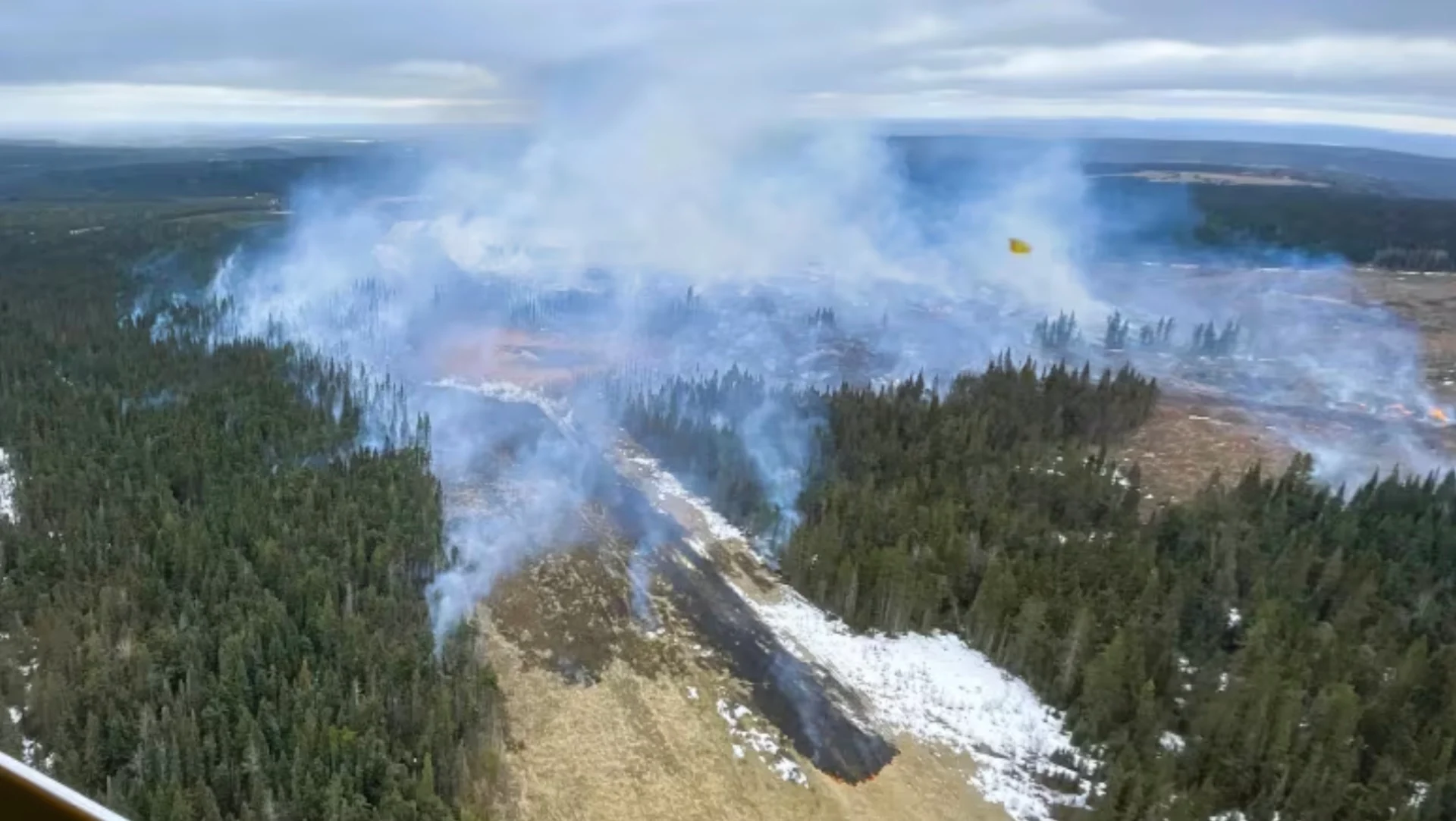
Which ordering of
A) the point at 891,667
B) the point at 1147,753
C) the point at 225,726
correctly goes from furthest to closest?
the point at 891,667 → the point at 1147,753 → the point at 225,726

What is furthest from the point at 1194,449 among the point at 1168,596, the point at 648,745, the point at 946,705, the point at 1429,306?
the point at 1429,306

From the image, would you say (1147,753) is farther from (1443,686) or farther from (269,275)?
(269,275)

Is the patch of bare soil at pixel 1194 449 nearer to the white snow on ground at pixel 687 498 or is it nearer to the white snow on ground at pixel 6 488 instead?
the white snow on ground at pixel 687 498

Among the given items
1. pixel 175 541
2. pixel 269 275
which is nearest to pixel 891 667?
pixel 175 541

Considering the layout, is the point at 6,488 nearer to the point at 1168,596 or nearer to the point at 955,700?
the point at 955,700

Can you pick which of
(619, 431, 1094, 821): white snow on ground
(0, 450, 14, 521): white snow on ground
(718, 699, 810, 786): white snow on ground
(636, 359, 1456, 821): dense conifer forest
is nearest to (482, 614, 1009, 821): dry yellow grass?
(718, 699, 810, 786): white snow on ground

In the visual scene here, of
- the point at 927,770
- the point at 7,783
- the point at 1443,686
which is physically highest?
the point at 7,783

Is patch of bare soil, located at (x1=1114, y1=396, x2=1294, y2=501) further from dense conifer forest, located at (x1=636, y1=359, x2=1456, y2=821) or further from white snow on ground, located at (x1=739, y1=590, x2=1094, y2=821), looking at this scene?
white snow on ground, located at (x1=739, y1=590, x2=1094, y2=821)
